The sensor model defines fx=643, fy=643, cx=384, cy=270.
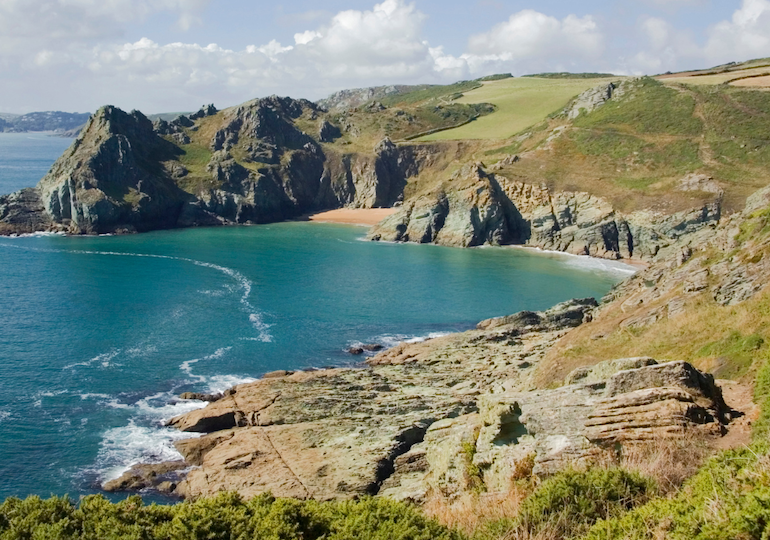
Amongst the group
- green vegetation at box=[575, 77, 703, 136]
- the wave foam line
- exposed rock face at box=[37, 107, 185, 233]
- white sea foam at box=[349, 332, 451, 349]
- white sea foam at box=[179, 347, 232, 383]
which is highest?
green vegetation at box=[575, 77, 703, 136]

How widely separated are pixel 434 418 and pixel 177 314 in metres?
41.7

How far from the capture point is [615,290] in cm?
7012

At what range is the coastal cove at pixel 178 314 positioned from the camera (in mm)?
43312

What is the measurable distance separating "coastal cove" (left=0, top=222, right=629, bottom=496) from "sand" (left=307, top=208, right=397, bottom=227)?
20.9m

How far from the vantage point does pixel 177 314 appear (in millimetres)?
71000

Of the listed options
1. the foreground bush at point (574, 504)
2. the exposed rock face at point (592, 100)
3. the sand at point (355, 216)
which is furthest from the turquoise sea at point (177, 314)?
the exposed rock face at point (592, 100)

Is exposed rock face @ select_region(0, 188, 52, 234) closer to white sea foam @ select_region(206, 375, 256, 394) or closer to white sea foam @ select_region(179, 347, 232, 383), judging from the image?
white sea foam @ select_region(179, 347, 232, 383)

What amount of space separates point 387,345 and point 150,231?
81.0 m

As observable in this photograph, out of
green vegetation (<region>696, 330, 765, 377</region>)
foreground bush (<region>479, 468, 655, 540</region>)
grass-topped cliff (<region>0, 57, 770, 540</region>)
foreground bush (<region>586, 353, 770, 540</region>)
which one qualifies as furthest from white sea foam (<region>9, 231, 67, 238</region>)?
foreground bush (<region>586, 353, 770, 540</region>)

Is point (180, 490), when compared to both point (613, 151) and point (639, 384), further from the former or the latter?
point (613, 151)

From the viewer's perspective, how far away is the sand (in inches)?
5642

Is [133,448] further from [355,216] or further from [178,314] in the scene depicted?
[355,216]

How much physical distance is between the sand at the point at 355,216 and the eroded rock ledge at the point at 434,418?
77.9 m

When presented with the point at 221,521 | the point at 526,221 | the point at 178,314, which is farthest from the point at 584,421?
the point at 526,221
